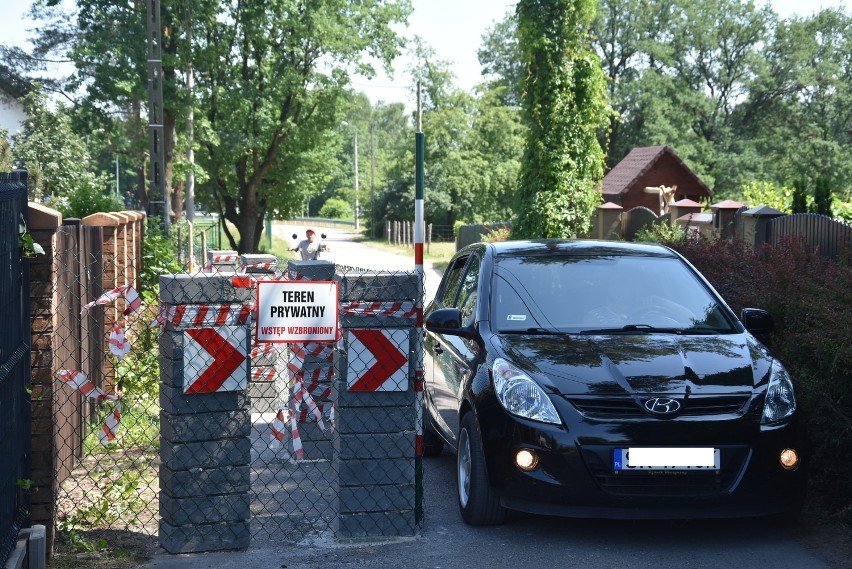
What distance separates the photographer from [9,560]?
447 centimetres

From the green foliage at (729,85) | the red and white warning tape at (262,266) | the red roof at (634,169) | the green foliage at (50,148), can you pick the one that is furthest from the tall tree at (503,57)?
the red and white warning tape at (262,266)

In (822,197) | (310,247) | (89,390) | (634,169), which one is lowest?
(89,390)

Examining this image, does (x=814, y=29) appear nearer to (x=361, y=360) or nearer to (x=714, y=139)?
(x=714, y=139)

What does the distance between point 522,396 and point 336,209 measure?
112 meters

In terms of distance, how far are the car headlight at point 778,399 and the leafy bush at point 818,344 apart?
0.92 feet

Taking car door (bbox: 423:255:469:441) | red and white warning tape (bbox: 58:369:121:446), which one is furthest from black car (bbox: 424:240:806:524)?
red and white warning tape (bbox: 58:369:121:446)

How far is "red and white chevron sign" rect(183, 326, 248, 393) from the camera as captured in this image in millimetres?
5484

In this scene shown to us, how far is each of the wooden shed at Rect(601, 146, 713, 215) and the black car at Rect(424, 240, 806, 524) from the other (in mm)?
44450

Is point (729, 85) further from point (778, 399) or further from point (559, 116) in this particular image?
point (778, 399)

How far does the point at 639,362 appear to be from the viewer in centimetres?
580

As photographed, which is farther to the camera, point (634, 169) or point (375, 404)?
point (634, 169)

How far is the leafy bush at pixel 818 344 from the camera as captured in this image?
236 inches

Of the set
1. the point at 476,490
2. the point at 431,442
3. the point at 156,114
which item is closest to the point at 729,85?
the point at 156,114

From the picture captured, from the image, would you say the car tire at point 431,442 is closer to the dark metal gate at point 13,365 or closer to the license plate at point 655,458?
the license plate at point 655,458
